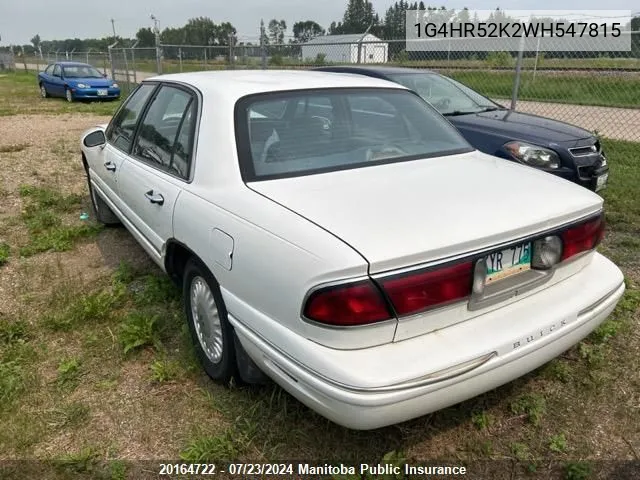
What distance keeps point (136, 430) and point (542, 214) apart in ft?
6.82

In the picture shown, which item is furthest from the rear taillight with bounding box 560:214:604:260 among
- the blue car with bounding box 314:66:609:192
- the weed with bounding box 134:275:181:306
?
the blue car with bounding box 314:66:609:192

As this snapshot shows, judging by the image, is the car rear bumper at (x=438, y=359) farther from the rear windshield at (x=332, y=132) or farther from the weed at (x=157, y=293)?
the weed at (x=157, y=293)

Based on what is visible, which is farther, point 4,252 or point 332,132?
point 4,252

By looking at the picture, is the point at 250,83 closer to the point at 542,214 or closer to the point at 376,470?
the point at 542,214

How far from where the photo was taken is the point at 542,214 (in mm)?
2182

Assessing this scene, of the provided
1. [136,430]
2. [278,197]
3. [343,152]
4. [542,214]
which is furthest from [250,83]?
[136,430]

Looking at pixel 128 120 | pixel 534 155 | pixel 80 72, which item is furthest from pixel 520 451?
pixel 80 72

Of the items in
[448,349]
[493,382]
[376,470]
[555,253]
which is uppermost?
[555,253]

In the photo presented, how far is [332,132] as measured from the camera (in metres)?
2.79

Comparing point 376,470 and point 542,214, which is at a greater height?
point 542,214

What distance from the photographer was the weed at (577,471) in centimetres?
219

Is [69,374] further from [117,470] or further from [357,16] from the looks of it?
[357,16]

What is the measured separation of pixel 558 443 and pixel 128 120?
3400mm

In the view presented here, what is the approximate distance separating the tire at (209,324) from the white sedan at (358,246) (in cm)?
1
